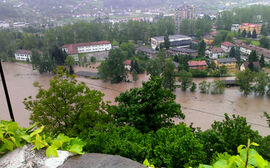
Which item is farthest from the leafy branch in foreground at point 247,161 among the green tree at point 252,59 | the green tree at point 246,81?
the green tree at point 252,59

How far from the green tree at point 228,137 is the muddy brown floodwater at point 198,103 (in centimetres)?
273

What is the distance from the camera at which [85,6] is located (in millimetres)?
24891

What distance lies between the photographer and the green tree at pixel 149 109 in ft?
8.67

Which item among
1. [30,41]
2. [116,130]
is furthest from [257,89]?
[30,41]

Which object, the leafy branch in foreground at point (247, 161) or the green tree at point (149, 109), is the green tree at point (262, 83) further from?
the leafy branch in foreground at point (247, 161)

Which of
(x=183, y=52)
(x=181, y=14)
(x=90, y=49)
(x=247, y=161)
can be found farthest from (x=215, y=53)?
(x=247, y=161)

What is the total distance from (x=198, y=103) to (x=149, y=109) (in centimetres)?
413

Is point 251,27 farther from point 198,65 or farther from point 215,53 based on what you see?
point 198,65

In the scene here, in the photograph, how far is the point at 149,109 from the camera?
9.12ft

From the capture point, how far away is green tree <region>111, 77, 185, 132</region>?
2.64 meters

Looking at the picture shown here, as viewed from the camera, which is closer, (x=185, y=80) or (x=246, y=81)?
(x=246, y=81)

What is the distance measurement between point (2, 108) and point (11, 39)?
7.76 m

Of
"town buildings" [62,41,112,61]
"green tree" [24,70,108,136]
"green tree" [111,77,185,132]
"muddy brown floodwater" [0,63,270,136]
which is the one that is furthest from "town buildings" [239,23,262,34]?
"green tree" [24,70,108,136]

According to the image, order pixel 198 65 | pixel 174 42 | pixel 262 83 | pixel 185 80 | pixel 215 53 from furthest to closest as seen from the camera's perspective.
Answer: pixel 174 42 < pixel 215 53 < pixel 198 65 < pixel 185 80 < pixel 262 83
